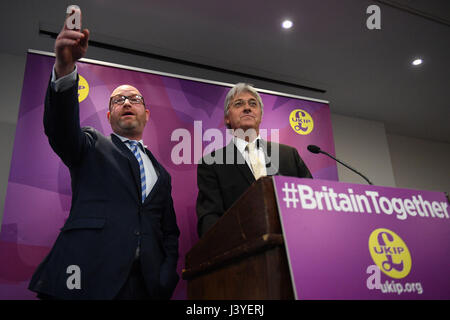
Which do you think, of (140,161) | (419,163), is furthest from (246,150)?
(419,163)

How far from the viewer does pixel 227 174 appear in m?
1.65

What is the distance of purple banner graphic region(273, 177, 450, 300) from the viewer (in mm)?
749

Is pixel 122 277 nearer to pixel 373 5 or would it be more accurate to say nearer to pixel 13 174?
pixel 13 174

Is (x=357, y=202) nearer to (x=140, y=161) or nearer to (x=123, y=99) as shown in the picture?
A: (x=140, y=161)

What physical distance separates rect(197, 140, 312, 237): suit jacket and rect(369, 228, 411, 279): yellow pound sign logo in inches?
29.8

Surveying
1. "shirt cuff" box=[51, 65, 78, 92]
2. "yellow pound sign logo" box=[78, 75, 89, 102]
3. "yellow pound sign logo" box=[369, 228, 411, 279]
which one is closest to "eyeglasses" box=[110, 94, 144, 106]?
"yellow pound sign logo" box=[78, 75, 89, 102]

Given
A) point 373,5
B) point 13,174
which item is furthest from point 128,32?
point 373,5

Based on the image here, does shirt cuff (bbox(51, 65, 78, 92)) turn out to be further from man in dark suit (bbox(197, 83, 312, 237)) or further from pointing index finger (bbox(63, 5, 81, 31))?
man in dark suit (bbox(197, 83, 312, 237))

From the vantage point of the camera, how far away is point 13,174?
1975mm

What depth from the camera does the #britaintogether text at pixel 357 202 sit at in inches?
32.2

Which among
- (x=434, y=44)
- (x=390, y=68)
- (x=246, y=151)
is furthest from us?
(x=390, y=68)

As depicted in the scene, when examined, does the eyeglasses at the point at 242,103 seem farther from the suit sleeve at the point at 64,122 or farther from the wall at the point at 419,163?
the wall at the point at 419,163

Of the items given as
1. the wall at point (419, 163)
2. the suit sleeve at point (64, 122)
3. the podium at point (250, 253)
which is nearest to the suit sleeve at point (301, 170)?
the podium at point (250, 253)

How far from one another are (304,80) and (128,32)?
5.92ft
